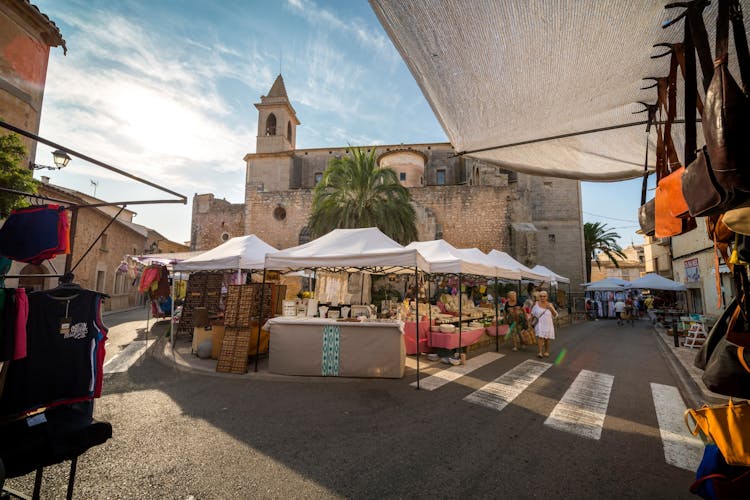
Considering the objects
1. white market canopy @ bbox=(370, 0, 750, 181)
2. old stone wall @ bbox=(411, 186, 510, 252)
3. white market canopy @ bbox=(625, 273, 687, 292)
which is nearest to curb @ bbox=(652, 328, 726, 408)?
white market canopy @ bbox=(370, 0, 750, 181)

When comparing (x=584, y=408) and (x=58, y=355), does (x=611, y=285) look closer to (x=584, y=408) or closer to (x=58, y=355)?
(x=584, y=408)

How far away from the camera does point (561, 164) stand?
418cm

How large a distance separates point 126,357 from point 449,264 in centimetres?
780

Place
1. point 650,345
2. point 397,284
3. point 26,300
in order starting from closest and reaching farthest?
point 26,300
point 650,345
point 397,284

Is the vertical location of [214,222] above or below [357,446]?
above

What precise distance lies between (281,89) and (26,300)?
1496 inches

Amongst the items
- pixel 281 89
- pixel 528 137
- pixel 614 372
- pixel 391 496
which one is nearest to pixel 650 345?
pixel 614 372

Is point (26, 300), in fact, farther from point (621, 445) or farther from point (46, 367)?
point (621, 445)

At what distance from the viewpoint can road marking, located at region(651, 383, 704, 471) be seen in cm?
330

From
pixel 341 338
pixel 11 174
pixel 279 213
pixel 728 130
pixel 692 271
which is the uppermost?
pixel 279 213

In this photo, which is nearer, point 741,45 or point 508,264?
point 741,45

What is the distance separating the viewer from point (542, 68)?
261 cm

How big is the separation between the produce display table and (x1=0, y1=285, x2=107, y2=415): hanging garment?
11.3 ft

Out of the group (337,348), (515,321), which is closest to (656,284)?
(515,321)
